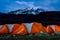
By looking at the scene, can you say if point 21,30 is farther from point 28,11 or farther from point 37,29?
point 28,11

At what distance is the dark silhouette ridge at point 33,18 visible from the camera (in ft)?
16.9

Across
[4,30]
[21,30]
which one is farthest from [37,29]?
[4,30]

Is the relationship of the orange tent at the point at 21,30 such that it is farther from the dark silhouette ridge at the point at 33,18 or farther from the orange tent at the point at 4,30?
the dark silhouette ridge at the point at 33,18

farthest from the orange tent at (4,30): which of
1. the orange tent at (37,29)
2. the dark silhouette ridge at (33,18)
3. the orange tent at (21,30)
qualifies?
the dark silhouette ridge at (33,18)

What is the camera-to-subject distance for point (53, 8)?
5113 mm

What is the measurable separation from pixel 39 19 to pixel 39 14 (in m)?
0.11

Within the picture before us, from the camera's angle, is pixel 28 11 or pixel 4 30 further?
pixel 28 11

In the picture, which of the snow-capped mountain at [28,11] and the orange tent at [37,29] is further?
the snow-capped mountain at [28,11]

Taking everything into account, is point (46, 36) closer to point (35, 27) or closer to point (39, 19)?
point (35, 27)

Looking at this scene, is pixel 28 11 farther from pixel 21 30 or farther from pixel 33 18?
pixel 21 30

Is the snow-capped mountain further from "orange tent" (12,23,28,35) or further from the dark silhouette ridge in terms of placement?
"orange tent" (12,23,28,35)

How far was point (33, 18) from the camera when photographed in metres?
5.15

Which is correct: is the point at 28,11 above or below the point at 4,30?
above

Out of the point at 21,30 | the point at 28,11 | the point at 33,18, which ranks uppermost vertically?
the point at 28,11
